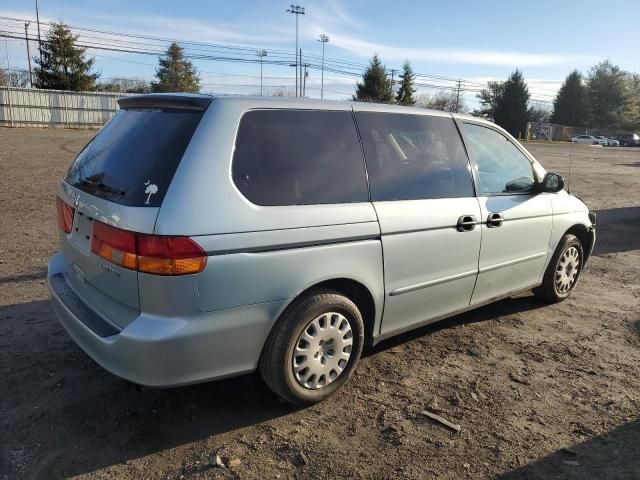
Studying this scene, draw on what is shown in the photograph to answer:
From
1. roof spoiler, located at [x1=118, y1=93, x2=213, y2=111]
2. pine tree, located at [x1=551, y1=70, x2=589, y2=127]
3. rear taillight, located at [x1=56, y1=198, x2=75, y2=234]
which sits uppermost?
pine tree, located at [x1=551, y1=70, x2=589, y2=127]

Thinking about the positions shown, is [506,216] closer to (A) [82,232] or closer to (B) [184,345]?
(B) [184,345]

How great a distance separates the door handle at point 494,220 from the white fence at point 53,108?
33459 mm

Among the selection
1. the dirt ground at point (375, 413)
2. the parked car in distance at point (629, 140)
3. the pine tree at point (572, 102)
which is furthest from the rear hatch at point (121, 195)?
the pine tree at point (572, 102)

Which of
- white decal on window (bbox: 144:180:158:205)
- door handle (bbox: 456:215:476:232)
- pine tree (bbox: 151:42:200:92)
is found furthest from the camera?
pine tree (bbox: 151:42:200:92)

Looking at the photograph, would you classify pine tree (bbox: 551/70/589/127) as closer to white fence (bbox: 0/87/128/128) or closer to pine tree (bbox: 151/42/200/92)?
pine tree (bbox: 151/42/200/92)

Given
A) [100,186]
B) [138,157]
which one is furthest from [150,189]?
[100,186]

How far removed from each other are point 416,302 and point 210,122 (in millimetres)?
1866

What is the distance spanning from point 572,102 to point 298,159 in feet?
288

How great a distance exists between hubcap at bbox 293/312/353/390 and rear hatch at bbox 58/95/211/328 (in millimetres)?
983

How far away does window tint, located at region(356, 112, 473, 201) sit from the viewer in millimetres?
3486

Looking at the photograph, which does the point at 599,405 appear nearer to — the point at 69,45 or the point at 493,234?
the point at 493,234

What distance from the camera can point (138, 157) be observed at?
290 centimetres

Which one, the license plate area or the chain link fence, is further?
the chain link fence

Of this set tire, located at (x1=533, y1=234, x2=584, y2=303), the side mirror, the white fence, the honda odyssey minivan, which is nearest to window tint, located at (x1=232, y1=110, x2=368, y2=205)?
the honda odyssey minivan
